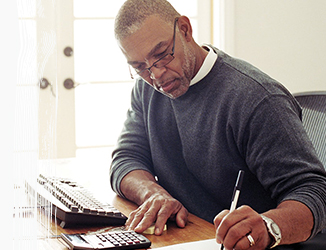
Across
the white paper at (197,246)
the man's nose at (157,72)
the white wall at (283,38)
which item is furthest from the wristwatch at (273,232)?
the white wall at (283,38)

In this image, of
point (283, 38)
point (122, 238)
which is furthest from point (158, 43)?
point (283, 38)

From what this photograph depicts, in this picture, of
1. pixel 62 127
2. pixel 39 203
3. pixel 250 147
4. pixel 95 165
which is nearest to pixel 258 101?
pixel 250 147

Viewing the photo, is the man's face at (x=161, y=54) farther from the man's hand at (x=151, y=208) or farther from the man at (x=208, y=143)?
the man's hand at (x=151, y=208)

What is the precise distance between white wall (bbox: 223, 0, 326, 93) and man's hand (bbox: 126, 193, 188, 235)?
74.4 inches

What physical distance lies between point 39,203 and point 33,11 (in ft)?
0.73

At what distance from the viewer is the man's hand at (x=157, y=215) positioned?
40.4 inches

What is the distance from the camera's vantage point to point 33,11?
50cm

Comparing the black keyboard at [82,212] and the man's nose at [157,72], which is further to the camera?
the man's nose at [157,72]

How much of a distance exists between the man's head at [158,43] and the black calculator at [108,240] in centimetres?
50

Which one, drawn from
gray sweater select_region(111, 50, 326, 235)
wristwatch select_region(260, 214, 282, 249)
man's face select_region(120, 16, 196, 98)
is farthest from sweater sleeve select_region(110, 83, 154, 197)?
wristwatch select_region(260, 214, 282, 249)

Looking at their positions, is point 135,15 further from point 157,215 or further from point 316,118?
point 316,118

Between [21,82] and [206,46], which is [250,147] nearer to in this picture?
[206,46]

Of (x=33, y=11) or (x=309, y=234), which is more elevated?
(x=33, y=11)

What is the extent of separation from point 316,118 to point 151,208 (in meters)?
0.74
